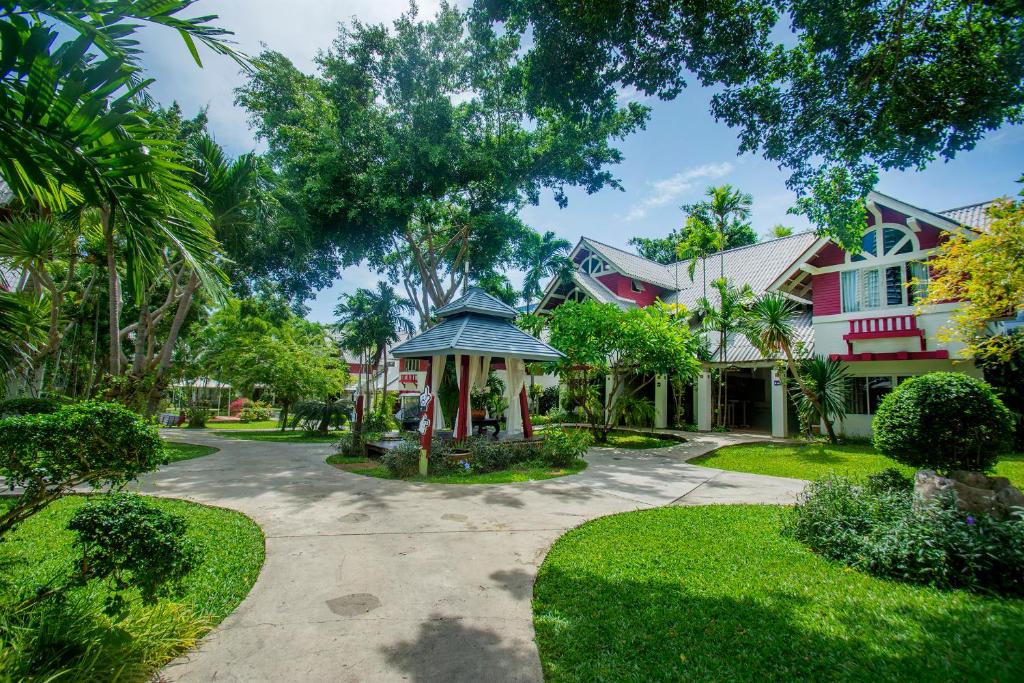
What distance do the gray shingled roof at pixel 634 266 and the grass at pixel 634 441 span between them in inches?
327

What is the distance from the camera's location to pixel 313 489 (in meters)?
8.49

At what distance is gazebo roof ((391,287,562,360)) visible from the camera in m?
11.1

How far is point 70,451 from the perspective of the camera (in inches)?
121

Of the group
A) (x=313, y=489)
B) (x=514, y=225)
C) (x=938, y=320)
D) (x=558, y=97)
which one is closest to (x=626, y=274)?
(x=514, y=225)

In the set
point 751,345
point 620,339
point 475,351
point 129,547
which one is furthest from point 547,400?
point 129,547

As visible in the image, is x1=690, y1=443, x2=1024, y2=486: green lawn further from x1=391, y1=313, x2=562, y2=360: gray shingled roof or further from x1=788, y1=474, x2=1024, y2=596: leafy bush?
x1=391, y1=313, x2=562, y2=360: gray shingled roof

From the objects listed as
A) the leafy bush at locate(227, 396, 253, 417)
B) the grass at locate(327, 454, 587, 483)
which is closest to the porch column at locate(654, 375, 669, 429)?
the grass at locate(327, 454, 587, 483)

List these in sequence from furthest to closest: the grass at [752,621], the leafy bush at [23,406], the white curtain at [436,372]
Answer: the white curtain at [436,372]
the leafy bush at [23,406]
the grass at [752,621]

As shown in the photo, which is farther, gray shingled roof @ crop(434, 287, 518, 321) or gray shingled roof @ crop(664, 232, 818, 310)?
gray shingled roof @ crop(664, 232, 818, 310)

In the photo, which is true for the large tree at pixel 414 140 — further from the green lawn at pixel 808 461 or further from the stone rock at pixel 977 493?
the stone rock at pixel 977 493

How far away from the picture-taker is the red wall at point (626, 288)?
23625mm

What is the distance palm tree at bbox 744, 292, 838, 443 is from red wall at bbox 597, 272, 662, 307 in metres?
8.02

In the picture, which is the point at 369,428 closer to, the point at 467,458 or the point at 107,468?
the point at 467,458

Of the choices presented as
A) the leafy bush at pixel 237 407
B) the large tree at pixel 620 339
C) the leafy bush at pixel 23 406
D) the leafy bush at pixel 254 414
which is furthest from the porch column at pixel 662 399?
the leafy bush at pixel 237 407
